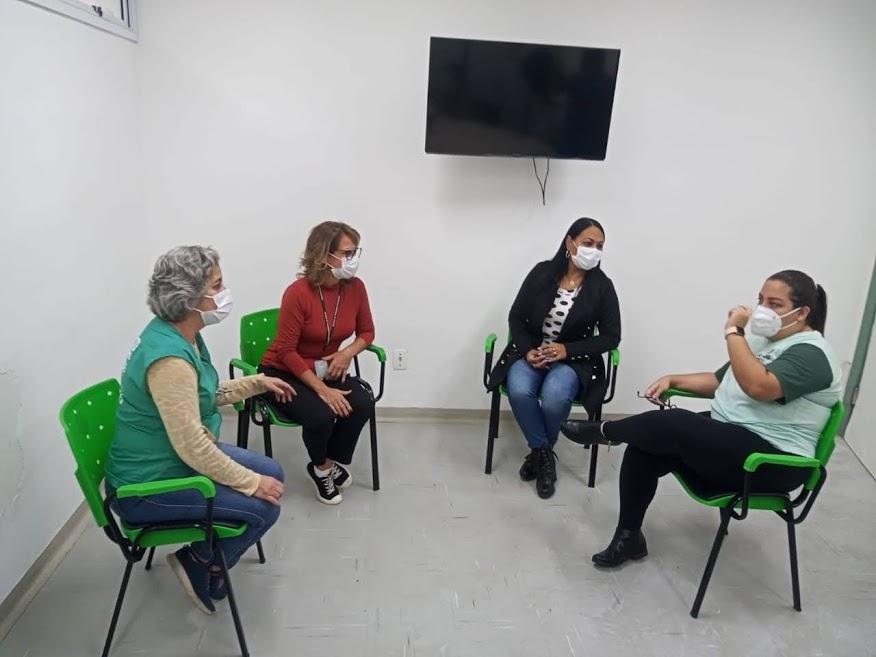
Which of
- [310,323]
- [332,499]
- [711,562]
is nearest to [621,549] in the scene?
[711,562]

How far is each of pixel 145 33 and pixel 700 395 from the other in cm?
290

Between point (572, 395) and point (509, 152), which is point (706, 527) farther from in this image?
point (509, 152)

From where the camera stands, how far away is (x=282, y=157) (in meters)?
3.24

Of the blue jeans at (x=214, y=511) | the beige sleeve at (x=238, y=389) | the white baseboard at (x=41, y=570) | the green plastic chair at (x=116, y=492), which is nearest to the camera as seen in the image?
the green plastic chair at (x=116, y=492)

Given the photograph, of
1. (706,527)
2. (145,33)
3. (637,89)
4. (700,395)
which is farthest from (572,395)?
(145,33)

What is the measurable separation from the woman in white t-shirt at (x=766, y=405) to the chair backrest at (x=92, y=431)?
5.65 ft

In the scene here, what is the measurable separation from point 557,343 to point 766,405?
3.40 feet

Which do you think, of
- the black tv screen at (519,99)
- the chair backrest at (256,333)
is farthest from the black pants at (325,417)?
the black tv screen at (519,99)

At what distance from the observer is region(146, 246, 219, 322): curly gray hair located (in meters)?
1.87

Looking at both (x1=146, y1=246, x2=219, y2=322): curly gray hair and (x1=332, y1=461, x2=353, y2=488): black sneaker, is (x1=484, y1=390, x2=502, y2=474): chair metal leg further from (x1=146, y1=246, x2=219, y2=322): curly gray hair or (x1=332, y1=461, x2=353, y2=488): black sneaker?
(x1=146, y1=246, x2=219, y2=322): curly gray hair

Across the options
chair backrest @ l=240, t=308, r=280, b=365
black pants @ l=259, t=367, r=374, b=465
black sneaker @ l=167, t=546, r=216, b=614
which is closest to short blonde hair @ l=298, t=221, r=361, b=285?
chair backrest @ l=240, t=308, r=280, b=365

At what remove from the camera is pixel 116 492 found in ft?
5.76

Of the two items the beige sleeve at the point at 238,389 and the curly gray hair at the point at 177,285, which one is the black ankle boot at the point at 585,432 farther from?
the curly gray hair at the point at 177,285

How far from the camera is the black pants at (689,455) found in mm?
2162
